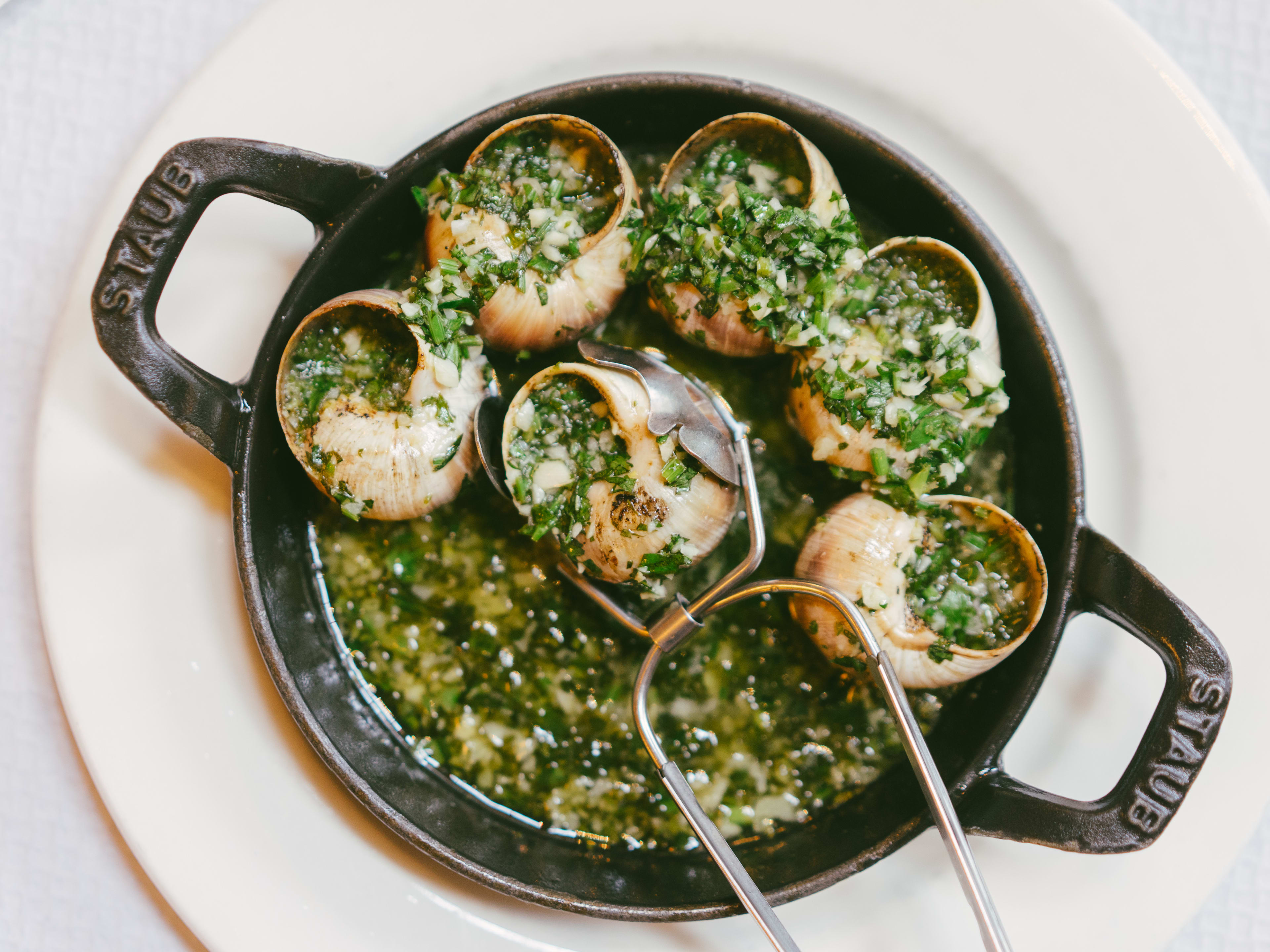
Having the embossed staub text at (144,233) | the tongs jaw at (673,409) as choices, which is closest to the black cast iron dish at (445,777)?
the embossed staub text at (144,233)

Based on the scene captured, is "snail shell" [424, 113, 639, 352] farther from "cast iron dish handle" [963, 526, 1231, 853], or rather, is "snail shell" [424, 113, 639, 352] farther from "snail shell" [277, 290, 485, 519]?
"cast iron dish handle" [963, 526, 1231, 853]

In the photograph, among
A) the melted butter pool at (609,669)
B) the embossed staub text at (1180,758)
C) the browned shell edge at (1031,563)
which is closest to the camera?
the embossed staub text at (1180,758)

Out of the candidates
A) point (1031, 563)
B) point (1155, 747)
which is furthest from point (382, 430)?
point (1155, 747)

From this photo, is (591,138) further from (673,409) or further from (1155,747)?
(1155,747)

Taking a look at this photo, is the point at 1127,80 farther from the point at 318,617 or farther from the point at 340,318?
the point at 318,617

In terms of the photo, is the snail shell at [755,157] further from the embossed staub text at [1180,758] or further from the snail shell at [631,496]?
the embossed staub text at [1180,758]

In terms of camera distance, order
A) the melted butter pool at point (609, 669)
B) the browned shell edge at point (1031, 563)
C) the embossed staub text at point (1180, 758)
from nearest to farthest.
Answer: the embossed staub text at point (1180, 758), the browned shell edge at point (1031, 563), the melted butter pool at point (609, 669)


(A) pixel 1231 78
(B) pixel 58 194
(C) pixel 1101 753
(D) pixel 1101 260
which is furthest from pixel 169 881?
(A) pixel 1231 78

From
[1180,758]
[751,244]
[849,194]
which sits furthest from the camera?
[849,194]
